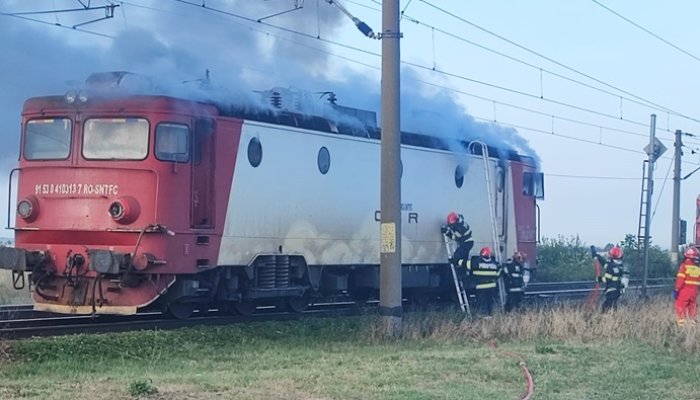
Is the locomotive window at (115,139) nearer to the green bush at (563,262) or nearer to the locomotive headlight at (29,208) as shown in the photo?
the locomotive headlight at (29,208)

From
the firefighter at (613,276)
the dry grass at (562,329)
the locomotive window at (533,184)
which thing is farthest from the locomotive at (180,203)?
the locomotive window at (533,184)

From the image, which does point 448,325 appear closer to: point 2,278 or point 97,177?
point 97,177

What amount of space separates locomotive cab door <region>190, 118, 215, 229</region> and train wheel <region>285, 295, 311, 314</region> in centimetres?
341

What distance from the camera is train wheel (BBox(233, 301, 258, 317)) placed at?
17328 mm

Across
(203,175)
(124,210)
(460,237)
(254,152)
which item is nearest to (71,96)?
(124,210)

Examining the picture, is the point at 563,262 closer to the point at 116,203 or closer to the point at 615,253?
the point at 615,253

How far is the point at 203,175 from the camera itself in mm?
15547

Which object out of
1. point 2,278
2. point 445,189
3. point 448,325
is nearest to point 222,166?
point 448,325

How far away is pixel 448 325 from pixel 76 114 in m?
6.34

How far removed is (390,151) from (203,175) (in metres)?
2.86

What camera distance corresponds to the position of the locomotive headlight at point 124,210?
1478cm

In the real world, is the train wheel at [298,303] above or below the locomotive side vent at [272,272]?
below

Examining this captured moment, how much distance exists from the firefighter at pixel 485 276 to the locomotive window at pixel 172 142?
6.92 metres

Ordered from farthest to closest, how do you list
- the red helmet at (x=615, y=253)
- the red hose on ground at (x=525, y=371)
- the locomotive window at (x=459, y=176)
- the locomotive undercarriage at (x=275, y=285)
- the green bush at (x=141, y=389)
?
the locomotive window at (x=459, y=176) → the red helmet at (x=615, y=253) → the locomotive undercarriage at (x=275, y=285) → the red hose on ground at (x=525, y=371) → the green bush at (x=141, y=389)
